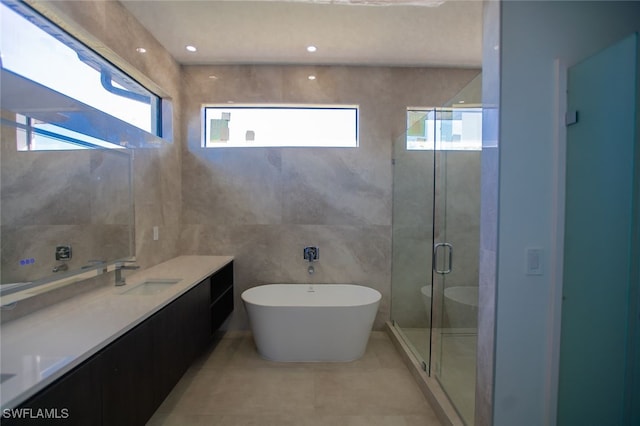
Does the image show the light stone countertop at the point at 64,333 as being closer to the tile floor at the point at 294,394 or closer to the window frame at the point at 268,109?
the tile floor at the point at 294,394

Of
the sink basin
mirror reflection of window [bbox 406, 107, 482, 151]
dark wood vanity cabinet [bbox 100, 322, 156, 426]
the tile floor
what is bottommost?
the tile floor

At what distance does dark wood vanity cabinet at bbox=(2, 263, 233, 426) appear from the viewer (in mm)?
986

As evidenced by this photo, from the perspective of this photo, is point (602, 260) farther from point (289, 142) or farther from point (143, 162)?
point (143, 162)

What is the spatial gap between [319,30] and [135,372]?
2.73m

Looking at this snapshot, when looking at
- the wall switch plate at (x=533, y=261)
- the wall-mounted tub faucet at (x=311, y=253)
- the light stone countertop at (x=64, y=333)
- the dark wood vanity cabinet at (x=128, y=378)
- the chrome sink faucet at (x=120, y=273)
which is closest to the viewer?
the light stone countertop at (x=64, y=333)

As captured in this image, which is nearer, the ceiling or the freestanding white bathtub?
the ceiling

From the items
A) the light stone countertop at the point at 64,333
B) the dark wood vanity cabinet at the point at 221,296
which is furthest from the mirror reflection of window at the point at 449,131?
the dark wood vanity cabinet at the point at 221,296

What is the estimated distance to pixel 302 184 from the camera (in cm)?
305

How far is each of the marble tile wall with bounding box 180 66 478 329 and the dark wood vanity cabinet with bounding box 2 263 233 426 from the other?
0.95m

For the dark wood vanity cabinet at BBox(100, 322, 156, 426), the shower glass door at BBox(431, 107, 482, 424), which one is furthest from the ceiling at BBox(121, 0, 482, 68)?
the dark wood vanity cabinet at BBox(100, 322, 156, 426)

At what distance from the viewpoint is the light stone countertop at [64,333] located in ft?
2.95

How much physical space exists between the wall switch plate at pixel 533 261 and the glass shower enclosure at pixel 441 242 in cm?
Answer: 38

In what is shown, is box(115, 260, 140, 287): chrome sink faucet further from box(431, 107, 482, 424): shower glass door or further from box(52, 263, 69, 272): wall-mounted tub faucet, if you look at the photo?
box(431, 107, 482, 424): shower glass door

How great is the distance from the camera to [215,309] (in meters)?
2.49
